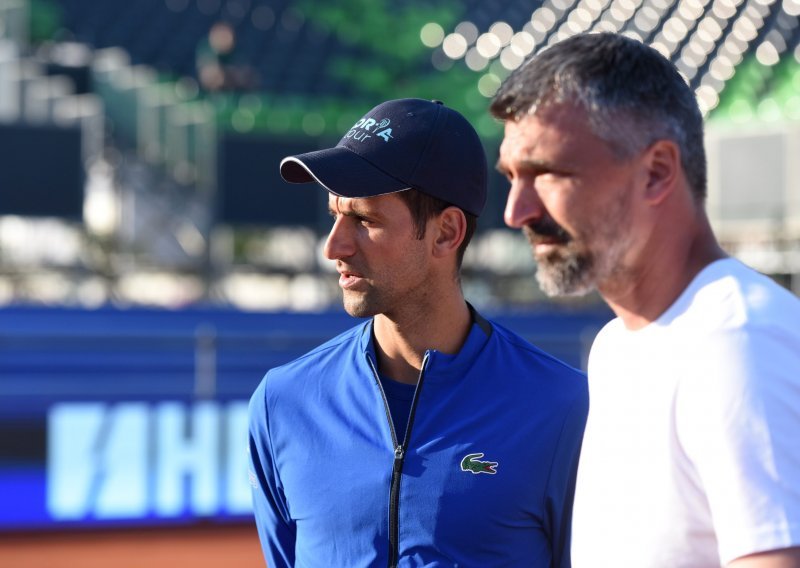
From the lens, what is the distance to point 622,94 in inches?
53.5

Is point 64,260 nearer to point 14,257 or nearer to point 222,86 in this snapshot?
point 14,257

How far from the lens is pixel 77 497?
6.77 metres

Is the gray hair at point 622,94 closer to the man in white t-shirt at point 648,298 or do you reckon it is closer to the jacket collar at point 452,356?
the man in white t-shirt at point 648,298

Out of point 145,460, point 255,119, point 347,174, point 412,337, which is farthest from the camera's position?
point 255,119

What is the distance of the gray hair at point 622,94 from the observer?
4.44 feet

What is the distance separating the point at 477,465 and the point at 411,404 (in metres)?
0.17

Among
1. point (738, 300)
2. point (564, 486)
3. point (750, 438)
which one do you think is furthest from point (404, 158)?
point (750, 438)

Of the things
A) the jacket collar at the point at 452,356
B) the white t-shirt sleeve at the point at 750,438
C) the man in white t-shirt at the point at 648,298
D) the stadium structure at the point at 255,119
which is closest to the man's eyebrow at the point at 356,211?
the jacket collar at the point at 452,356

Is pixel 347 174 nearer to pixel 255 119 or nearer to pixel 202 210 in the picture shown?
pixel 202 210

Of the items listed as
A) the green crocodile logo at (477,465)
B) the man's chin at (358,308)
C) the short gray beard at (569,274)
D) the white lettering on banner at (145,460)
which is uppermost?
the short gray beard at (569,274)

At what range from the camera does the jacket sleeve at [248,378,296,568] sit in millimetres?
2193

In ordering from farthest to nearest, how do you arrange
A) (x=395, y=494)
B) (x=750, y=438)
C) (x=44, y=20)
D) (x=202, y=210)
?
(x=44, y=20), (x=202, y=210), (x=395, y=494), (x=750, y=438)

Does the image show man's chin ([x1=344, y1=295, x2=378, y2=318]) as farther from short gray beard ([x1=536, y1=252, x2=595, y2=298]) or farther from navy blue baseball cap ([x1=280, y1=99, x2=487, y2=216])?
short gray beard ([x1=536, y1=252, x2=595, y2=298])

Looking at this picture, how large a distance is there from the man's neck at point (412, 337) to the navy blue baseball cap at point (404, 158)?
0.71 ft
